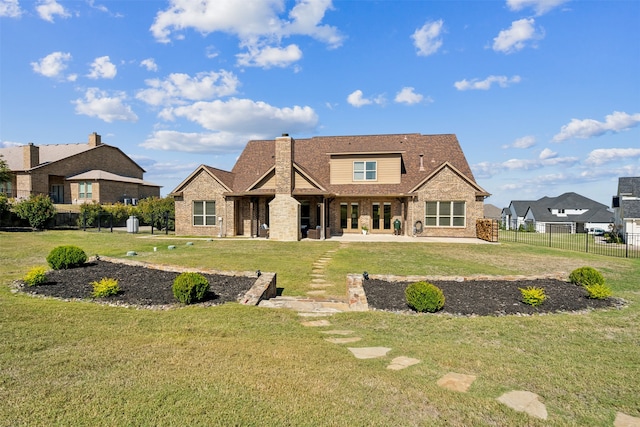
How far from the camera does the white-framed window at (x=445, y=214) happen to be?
26.0 m

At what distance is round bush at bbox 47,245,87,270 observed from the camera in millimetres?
11234

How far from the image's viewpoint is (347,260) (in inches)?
616

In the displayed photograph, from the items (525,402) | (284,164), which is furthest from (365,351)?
(284,164)

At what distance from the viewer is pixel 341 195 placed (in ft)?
88.7

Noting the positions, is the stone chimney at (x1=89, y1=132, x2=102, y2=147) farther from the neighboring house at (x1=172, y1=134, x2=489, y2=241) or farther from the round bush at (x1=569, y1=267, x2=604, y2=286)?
the round bush at (x1=569, y1=267, x2=604, y2=286)

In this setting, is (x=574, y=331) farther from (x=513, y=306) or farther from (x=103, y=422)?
(x=103, y=422)

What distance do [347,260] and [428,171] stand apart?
51.7 feet

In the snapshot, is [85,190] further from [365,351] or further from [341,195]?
[365,351]

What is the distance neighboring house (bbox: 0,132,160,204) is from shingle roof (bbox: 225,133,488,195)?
63.5 feet

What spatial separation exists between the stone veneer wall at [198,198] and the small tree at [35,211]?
1107cm

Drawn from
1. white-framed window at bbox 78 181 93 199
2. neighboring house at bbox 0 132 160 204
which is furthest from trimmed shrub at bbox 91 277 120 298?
white-framed window at bbox 78 181 93 199

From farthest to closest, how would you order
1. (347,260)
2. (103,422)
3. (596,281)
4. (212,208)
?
(212,208) < (347,260) < (596,281) < (103,422)

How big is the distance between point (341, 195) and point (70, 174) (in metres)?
33.7

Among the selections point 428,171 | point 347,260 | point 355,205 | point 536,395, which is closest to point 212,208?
point 355,205
